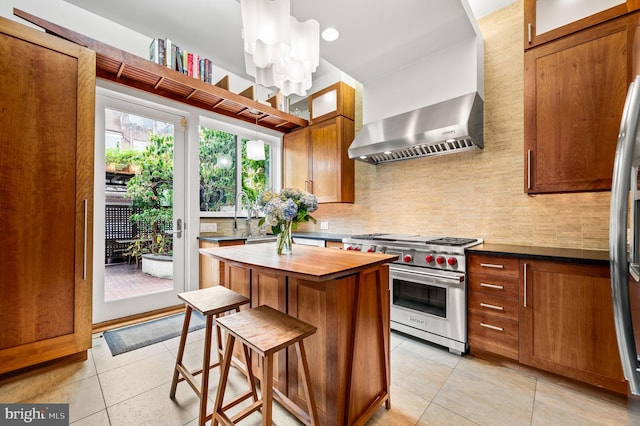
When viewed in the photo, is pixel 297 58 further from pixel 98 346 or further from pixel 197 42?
pixel 98 346

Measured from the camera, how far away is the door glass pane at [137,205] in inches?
112

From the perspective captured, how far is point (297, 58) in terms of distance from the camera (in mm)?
1723

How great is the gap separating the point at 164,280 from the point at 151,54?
2.46m

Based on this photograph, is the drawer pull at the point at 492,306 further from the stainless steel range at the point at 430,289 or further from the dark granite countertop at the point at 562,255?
the dark granite countertop at the point at 562,255

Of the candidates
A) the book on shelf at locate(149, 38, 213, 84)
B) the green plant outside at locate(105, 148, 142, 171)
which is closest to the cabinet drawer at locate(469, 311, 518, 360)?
the book on shelf at locate(149, 38, 213, 84)

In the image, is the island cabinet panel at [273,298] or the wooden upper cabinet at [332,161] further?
the wooden upper cabinet at [332,161]

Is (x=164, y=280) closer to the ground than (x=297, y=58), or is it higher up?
closer to the ground

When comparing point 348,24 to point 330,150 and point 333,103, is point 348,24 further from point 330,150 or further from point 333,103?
point 330,150

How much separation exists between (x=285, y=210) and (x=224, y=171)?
2.49 metres

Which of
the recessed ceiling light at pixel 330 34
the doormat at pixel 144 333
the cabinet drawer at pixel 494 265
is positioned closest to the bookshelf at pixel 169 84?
the recessed ceiling light at pixel 330 34

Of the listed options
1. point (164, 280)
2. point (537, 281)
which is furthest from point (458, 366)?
point (164, 280)

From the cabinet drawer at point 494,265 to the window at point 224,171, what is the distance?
118 inches

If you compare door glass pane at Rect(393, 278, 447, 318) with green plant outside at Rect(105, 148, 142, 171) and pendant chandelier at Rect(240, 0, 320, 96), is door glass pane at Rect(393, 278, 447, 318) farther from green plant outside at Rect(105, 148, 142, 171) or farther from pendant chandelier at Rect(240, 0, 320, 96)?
green plant outside at Rect(105, 148, 142, 171)

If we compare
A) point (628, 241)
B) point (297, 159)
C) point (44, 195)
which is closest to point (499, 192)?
point (628, 241)
